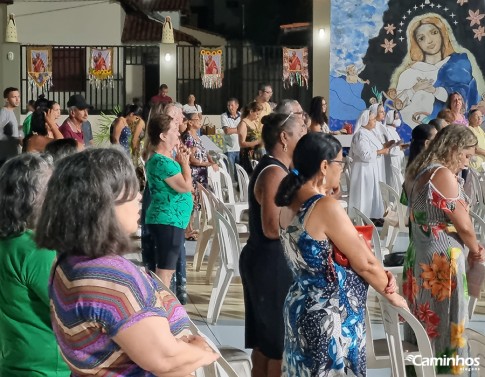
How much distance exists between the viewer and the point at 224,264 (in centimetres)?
794

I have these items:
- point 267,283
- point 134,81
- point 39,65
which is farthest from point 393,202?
point 134,81

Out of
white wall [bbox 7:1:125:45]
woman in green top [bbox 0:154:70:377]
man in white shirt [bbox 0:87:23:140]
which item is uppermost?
white wall [bbox 7:1:125:45]

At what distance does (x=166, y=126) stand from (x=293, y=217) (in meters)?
3.02

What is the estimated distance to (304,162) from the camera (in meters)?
4.14

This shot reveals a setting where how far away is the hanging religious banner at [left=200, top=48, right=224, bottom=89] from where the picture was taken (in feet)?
75.9

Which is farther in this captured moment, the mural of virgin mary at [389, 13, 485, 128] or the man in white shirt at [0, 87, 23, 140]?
the mural of virgin mary at [389, 13, 485, 128]

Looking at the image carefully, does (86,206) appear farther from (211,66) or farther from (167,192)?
(211,66)

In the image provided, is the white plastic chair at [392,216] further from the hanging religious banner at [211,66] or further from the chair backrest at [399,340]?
the hanging religious banner at [211,66]

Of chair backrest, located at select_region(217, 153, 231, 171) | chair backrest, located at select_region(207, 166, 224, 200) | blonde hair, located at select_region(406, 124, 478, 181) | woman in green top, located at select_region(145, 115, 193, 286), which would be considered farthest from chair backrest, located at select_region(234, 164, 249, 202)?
blonde hair, located at select_region(406, 124, 478, 181)

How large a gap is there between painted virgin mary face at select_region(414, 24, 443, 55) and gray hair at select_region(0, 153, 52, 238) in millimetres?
16050

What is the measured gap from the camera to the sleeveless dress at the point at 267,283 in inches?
199

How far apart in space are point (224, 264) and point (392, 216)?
2.29 m

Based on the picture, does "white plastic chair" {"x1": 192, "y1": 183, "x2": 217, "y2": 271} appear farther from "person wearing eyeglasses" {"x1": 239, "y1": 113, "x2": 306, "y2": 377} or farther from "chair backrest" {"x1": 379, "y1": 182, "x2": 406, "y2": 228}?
"person wearing eyeglasses" {"x1": 239, "y1": 113, "x2": 306, "y2": 377}

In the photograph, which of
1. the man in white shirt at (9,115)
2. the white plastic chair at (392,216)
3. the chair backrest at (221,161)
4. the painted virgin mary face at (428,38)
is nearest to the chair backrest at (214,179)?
the chair backrest at (221,161)
